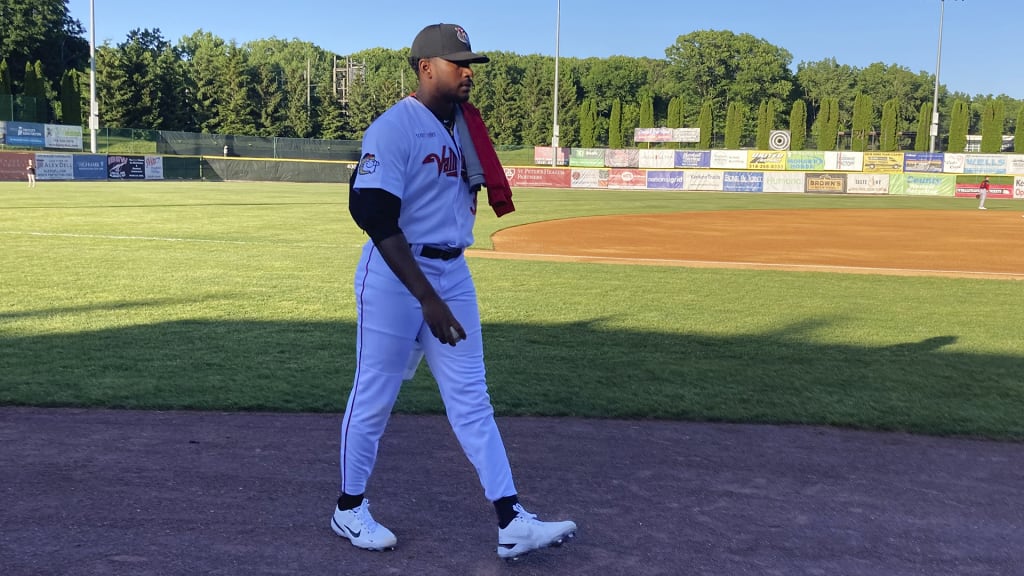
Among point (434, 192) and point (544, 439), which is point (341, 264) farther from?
point (434, 192)

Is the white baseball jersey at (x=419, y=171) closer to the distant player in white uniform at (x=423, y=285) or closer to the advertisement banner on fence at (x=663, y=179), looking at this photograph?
the distant player in white uniform at (x=423, y=285)

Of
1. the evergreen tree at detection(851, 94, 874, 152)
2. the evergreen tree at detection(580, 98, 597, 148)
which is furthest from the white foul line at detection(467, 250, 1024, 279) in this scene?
the evergreen tree at detection(851, 94, 874, 152)

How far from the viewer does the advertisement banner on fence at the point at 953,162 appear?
59.5 m

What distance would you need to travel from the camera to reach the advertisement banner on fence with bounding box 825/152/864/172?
6247 centimetres

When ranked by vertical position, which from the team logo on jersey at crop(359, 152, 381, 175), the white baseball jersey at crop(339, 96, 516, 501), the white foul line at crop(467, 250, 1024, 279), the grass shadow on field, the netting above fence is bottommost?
the grass shadow on field

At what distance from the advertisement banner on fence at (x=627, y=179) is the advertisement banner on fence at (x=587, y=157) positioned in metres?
17.8

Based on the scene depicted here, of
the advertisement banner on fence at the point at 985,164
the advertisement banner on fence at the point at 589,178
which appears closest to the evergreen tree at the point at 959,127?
the advertisement banner on fence at the point at 985,164

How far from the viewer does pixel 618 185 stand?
175ft

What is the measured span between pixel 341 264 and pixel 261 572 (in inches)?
401

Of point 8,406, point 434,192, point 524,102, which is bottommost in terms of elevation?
point 8,406

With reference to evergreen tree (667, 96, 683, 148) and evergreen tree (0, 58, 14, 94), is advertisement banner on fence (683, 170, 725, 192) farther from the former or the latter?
evergreen tree (0, 58, 14, 94)

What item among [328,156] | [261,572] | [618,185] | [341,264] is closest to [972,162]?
[618,185]

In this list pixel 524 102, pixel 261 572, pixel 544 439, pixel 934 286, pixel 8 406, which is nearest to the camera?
pixel 261 572

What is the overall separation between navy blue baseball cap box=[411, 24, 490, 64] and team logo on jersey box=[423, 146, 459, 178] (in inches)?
12.4
